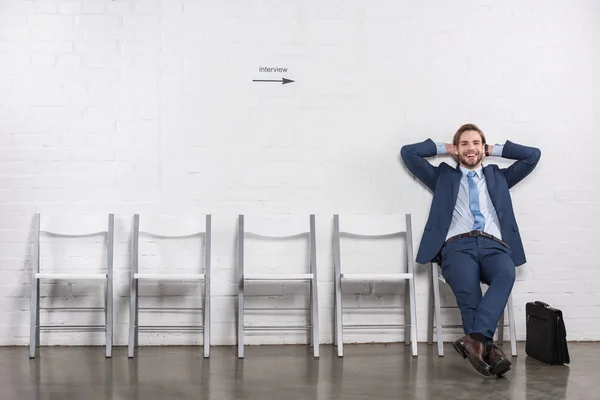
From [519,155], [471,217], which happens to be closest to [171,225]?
[471,217]

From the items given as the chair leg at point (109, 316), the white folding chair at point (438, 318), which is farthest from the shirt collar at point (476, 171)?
the chair leg at point (109, 316)

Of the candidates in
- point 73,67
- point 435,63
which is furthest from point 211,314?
point 435,63

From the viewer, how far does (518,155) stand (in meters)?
5.14

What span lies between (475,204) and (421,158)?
1.57ft

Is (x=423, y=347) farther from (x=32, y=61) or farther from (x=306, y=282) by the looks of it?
(x=32, y=61)

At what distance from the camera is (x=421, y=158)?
5.14 metres

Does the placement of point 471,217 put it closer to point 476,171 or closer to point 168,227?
point 476,171

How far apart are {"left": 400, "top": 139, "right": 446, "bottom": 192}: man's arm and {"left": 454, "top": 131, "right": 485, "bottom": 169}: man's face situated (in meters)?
0.15

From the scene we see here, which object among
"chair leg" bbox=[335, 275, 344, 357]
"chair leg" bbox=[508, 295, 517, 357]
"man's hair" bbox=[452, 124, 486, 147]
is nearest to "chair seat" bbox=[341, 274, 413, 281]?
"chair leg" bbox=[335, 275, 344, 357]

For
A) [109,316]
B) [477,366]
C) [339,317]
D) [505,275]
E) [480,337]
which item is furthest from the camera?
[339,317]

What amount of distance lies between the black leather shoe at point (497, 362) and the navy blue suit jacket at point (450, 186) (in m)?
0.97

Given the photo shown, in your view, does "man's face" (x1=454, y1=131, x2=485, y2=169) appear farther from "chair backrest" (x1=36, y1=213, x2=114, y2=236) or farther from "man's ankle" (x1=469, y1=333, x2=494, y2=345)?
"chair backrest" (x1=36, y1=213, x2=114, y2=236)

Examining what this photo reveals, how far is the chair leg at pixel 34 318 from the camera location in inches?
183

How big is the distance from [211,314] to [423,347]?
1.43 meters
